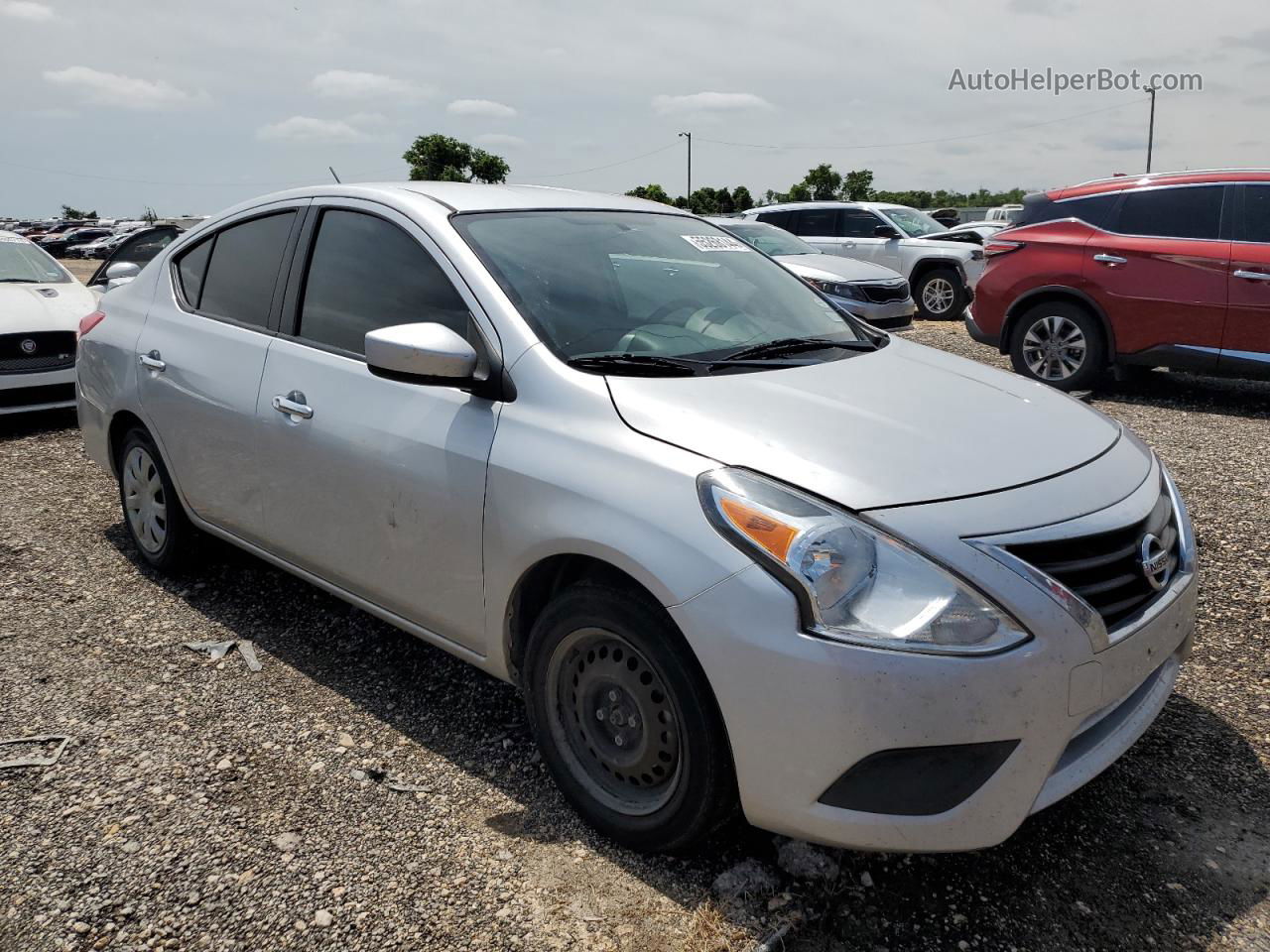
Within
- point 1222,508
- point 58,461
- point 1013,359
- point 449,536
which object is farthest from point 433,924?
point 1013,359

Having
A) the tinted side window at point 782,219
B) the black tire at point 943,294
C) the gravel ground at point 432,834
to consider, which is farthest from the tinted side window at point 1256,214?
the tinted side window at point 782,219

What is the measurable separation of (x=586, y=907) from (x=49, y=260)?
29.6 ft

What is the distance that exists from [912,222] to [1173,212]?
24.9 feet

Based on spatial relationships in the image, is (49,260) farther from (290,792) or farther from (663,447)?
(663,447)

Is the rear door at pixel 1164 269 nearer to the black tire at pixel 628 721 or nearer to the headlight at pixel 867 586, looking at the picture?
the headlight at pixel 867 586

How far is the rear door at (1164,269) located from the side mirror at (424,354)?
6.54 metres

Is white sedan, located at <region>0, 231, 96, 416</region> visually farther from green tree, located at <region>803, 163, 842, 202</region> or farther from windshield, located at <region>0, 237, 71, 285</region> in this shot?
green tree, located at <region>803, 163, 842, 202</region>

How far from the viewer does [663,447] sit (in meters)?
2.42

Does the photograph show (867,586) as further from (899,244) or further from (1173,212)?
(899,244)

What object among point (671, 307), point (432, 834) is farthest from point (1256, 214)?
point (432, 834)

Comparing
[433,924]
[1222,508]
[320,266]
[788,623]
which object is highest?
[320,266]

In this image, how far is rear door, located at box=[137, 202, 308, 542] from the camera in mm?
3686

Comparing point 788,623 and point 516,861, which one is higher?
point 788,623

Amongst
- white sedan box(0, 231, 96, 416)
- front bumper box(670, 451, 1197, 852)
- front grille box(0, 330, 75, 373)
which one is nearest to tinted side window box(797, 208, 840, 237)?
white sedan box(0, 231, 96, 416)
